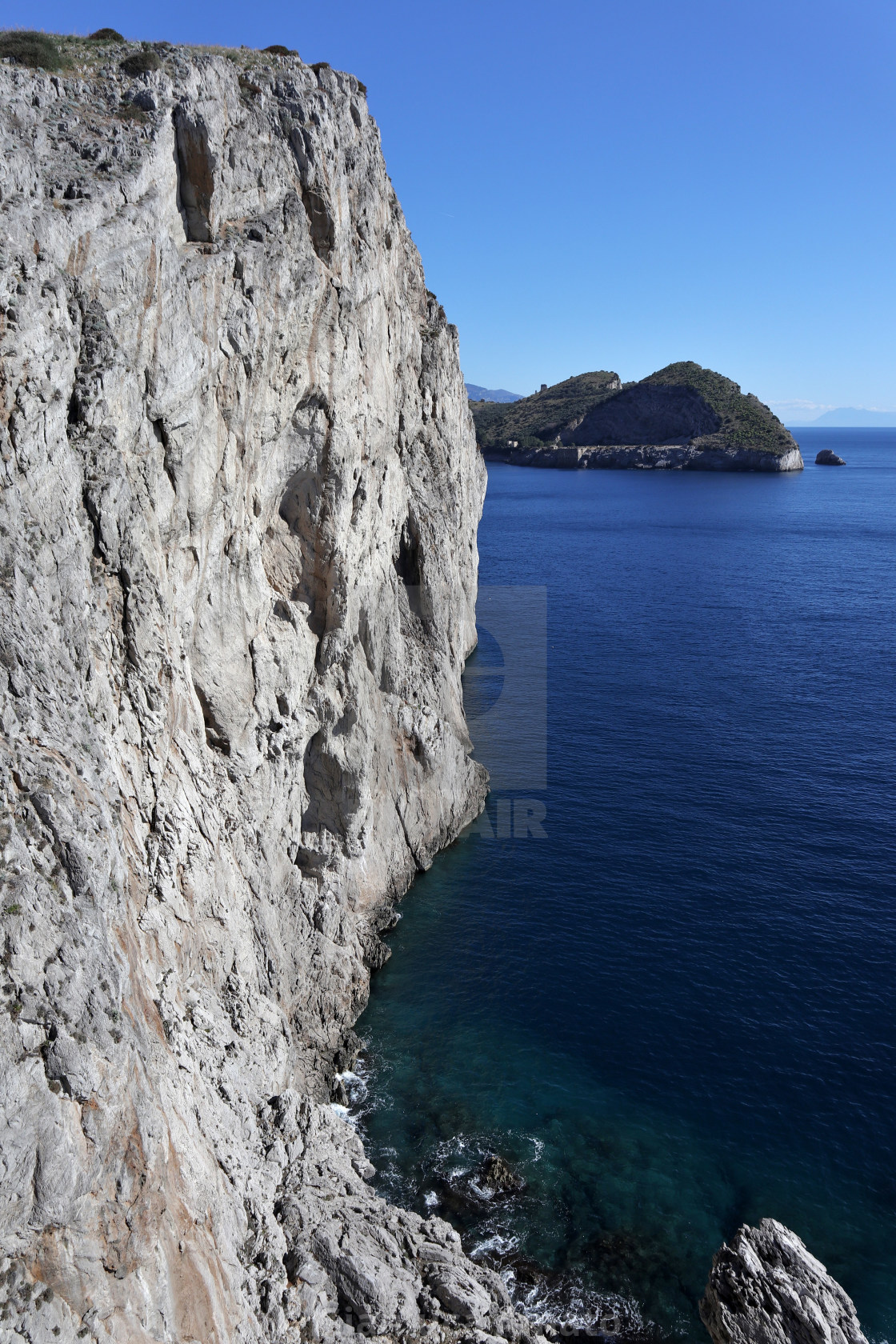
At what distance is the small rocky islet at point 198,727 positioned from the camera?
60.1ft

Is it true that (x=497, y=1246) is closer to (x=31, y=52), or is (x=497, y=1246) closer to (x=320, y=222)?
(x=320, y=222)

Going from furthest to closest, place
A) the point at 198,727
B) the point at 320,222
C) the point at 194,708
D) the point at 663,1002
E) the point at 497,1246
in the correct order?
the point at 663,1002, the point at 320,222, the point at 198,727, the point at 194,708, the point at 497,1246

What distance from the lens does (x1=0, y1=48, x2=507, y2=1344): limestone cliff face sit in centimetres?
1822

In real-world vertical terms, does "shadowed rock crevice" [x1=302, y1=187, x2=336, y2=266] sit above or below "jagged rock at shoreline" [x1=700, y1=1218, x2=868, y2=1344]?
above

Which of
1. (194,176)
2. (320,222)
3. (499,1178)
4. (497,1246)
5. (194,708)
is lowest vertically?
(497,1246)

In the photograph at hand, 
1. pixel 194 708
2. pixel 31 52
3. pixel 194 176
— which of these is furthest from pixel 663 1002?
pixel 31 52

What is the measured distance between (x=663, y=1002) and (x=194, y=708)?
23.7m

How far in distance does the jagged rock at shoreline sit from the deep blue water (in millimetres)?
1156

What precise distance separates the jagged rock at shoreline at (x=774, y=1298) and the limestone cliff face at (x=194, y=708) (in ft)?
20.6

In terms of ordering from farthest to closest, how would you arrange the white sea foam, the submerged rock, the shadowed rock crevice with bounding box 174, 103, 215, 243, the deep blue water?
the submerged rock
the deep blue water
the shadowed rock crevice with bounding box 174, 103, 215, 243
the white sea foam

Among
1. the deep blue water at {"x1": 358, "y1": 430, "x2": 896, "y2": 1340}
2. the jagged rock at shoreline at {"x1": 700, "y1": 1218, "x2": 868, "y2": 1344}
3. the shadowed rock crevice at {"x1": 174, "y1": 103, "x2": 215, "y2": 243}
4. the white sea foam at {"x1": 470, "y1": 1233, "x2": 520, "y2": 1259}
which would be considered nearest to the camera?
the jagged rock at shoreline at {"x1": 700, "y1": 1218, "x2": 868, "y2": 1344}

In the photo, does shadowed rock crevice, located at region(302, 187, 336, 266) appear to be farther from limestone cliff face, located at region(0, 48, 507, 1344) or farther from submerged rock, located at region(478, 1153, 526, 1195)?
submerged rock, located at region(478, 1153, 526, 1195)

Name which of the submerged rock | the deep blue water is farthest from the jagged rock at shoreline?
the submerged rock

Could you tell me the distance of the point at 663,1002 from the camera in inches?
1569
